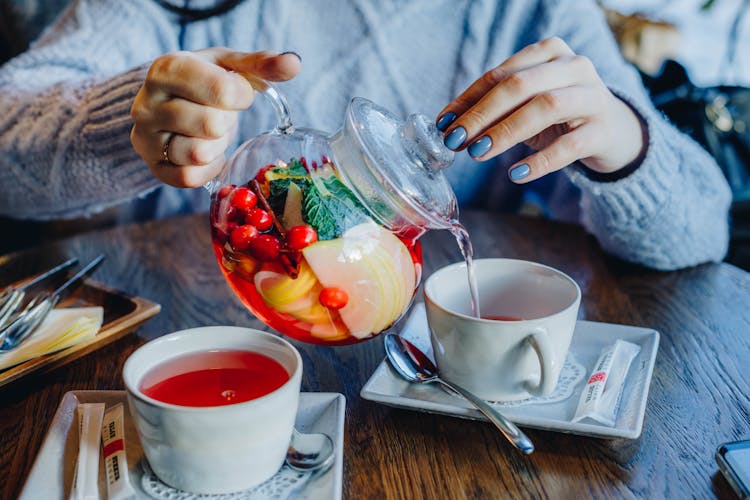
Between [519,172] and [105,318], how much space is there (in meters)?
0.50

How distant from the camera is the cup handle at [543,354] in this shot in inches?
20.4

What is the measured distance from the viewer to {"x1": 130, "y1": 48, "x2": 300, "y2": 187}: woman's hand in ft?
1.90

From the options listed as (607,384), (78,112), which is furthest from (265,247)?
(78,112)

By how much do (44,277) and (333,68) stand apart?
2.30 ft

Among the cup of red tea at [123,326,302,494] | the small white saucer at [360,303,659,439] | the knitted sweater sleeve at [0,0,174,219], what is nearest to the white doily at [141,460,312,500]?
the cup of red tea at [123,326,302,494]

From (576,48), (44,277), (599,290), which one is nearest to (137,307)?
(44,277)

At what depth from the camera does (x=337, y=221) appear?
514 mm

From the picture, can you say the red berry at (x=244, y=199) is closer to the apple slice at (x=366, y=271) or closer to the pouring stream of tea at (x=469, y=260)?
the apple slice at (x=366, y=271)

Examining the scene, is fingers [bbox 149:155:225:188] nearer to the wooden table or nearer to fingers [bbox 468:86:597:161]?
the wooden table

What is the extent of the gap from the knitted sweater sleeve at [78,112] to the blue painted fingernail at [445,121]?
460 mm

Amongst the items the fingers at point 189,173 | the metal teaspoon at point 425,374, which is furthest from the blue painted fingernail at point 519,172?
the fingers at point 189,173

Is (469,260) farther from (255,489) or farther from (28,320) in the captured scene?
(28,320)

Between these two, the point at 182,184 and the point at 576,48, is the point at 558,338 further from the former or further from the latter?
the point at 576,48

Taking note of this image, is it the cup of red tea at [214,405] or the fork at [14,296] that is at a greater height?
the cup of red tea at [214,405]
